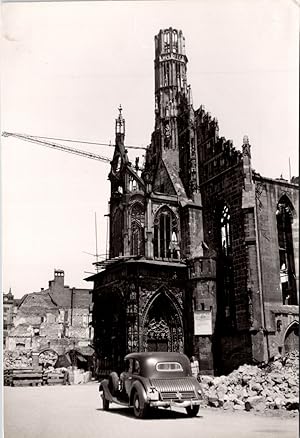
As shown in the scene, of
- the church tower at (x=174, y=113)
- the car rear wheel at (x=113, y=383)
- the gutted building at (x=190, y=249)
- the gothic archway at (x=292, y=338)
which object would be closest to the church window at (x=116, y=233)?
the gutted building at (x=190, y=249)

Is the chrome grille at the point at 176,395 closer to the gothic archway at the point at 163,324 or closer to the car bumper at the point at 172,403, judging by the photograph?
the car bumper at the point at 172,403

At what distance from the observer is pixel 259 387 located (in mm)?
4879

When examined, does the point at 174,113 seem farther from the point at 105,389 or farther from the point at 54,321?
the point at 105,389

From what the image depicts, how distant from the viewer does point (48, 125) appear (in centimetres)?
542

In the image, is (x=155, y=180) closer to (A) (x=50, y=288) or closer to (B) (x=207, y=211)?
(B) (x=207, y=211)

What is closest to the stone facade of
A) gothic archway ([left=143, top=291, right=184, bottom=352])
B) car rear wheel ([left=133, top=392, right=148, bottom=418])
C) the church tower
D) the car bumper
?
gothic archway ([left=143, top=291, right=184, bottom=352])

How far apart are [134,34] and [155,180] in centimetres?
168

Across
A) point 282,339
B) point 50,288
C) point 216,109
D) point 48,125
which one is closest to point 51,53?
point 48,125

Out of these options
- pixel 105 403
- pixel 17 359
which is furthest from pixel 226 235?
pixel 17 359

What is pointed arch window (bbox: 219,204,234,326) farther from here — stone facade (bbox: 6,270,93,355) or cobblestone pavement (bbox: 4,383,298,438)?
stone facade (bbox: 6,270,93,355)

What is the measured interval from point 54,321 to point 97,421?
1.16 meters

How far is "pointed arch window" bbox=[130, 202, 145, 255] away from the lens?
227 inches

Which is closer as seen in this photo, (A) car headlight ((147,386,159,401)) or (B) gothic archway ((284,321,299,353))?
(A) car headlight ((147,386,159,401))

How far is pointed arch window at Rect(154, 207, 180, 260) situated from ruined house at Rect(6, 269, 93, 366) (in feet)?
3.40
